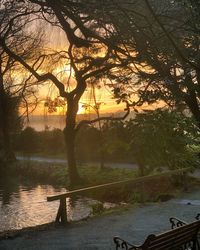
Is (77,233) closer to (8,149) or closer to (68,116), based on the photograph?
(68,116)

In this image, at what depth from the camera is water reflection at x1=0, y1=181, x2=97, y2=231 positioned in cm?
1658

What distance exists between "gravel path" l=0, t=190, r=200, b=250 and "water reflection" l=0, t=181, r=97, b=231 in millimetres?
2975

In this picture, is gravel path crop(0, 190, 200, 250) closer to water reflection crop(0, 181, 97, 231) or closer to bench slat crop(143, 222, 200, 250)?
bench slat crop(143, 222, 200, 250)

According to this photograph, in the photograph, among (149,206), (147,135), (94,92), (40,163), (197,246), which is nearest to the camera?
(197,246)

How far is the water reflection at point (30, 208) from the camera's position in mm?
16578

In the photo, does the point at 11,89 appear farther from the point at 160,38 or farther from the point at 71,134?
the point at 160,38

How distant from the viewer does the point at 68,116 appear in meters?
26.9

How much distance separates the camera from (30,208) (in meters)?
19.5

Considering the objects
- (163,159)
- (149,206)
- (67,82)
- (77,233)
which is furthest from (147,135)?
(67,82)

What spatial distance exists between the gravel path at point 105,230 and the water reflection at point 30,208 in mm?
2975

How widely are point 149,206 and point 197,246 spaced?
21.9 ft

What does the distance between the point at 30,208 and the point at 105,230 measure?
826cm

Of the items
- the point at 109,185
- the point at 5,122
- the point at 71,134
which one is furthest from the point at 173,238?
the point at 5,122

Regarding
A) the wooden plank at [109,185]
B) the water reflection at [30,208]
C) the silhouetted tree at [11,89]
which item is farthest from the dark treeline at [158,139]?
the silhouetted tree at [11,89]
